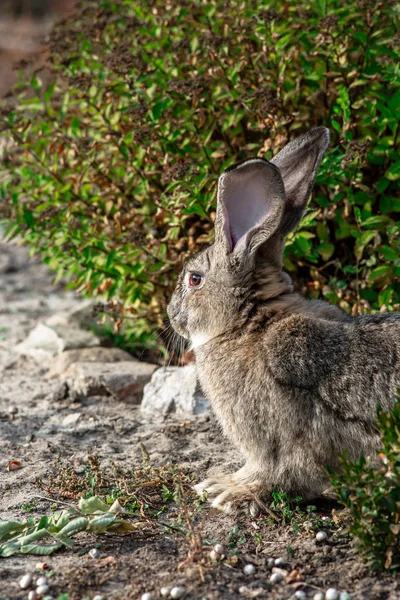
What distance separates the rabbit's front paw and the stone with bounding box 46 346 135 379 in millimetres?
2343

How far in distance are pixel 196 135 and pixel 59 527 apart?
9.55 ft

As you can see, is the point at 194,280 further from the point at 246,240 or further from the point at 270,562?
the point at 270,562

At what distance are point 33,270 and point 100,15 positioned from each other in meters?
4.10

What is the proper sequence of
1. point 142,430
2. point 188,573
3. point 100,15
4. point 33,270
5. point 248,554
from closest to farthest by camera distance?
point 188,573 → point 248,554 → point 142,430 → point 100,15 → point 33,270

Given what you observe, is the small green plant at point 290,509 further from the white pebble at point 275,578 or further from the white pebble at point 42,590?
the white pebble at point 42,590

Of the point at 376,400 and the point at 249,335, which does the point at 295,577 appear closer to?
the point at 376,400

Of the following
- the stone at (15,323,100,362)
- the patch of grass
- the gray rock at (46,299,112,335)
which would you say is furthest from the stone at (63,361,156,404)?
the patch of grass

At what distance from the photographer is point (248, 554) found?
3.82 m

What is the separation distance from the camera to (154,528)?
13.4ft

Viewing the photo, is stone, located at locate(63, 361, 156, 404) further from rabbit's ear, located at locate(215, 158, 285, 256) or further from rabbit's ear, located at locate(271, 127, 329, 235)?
rabbit's ear, located at locate(271, 127, 329, 235)

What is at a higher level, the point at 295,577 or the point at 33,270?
the point at 33,270

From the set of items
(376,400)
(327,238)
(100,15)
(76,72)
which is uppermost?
(100,15)

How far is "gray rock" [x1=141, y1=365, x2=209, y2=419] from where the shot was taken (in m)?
5.82

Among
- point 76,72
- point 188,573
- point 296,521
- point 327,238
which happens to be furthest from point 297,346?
point 76,72
